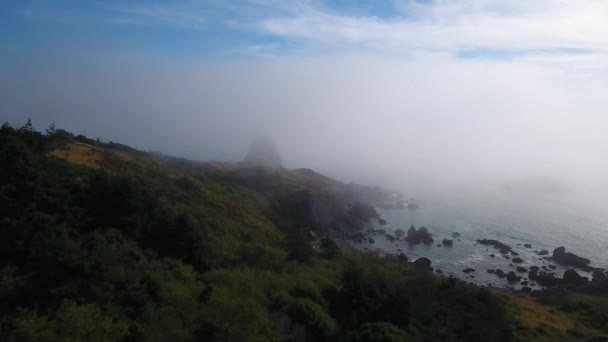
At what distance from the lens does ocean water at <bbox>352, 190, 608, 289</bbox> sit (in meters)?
45.3

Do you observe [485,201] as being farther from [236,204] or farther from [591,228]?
[236,204]

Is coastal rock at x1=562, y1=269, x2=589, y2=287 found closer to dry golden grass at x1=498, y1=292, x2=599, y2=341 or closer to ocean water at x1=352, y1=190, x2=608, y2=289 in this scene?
ocean water at x1=352, y1=190, x2=608, y2=289

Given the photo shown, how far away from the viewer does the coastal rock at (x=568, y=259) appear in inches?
1845

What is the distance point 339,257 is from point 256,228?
20.3 feet

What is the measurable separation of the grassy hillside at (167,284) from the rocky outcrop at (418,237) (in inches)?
898

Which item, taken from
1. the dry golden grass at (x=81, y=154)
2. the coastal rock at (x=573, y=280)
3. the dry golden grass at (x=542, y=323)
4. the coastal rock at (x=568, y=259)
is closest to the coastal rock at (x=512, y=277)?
the coastal rock at (x=573, y=280)

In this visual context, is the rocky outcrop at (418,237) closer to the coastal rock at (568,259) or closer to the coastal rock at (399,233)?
the coastal rock at (399,233)

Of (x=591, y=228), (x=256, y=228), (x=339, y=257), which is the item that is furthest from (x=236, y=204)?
(x=591, y=228)

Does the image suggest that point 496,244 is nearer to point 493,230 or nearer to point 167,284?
point 493,230

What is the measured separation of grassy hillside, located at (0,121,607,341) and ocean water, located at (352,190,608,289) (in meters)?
17.8

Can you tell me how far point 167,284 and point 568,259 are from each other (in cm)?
4831

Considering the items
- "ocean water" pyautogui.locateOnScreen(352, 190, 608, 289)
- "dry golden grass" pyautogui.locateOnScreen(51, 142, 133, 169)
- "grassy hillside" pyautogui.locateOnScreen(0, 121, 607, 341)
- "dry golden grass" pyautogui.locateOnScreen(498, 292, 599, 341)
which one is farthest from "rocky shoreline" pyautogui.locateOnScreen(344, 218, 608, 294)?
"dry golden grass" pyautogui.locateOnScreen(51, 142, 133, 169)

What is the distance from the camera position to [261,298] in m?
13.9

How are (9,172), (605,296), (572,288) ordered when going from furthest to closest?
(572,288), (605,296), (9,172)
